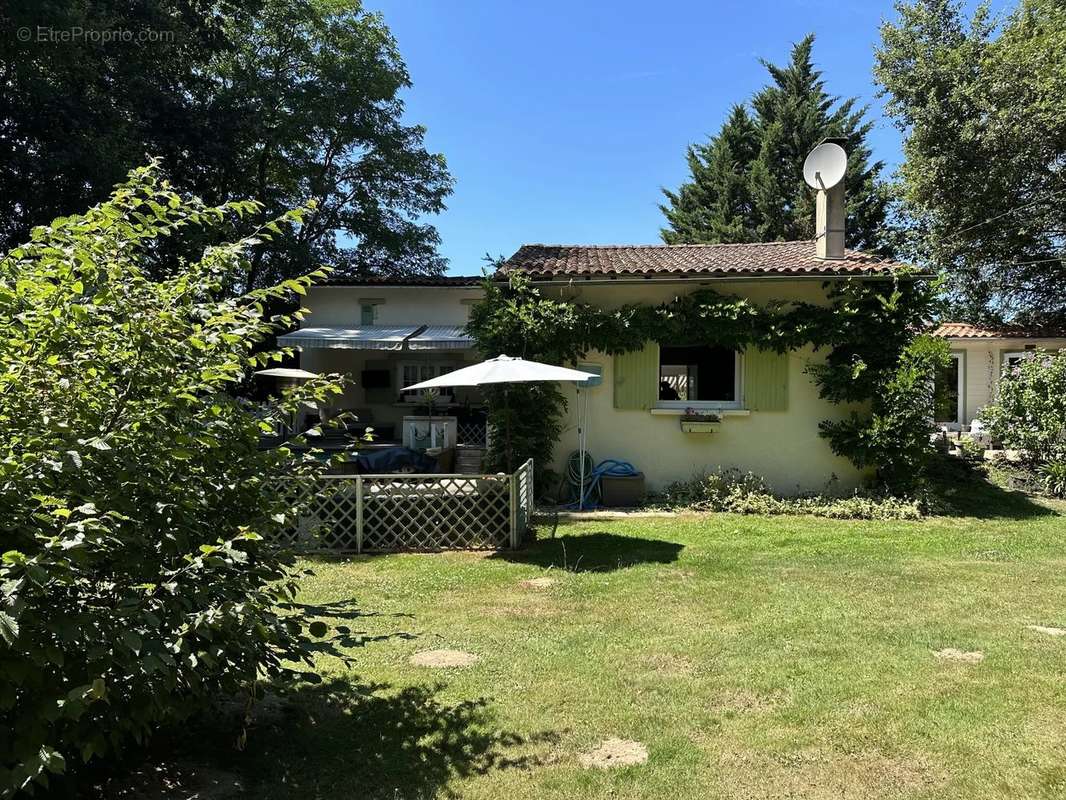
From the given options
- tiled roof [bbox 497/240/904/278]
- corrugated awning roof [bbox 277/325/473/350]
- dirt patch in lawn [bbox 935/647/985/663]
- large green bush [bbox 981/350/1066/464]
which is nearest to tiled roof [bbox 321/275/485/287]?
corrugated awning roof [bbox 277/325/473/350]

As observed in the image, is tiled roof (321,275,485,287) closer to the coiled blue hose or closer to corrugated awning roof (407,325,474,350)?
corrugated awning roof (407,325,474,350)

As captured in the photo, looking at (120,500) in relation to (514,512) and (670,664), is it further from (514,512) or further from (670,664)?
(514,512)

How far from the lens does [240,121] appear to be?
19.6 m

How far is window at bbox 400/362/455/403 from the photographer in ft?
61.7

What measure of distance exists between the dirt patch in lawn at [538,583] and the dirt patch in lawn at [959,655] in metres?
3.59

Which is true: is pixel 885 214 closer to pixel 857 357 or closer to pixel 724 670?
pixel 857 357

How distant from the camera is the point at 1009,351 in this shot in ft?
71.4

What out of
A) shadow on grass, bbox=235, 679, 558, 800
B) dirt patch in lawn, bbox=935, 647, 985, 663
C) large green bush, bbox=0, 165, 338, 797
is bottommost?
shadow on grass, bbox=235, 679, 558, 800

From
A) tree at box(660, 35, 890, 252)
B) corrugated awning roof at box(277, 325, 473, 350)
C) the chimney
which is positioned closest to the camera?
the chimney

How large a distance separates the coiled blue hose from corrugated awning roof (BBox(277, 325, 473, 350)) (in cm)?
403

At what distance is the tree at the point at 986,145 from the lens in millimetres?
18500

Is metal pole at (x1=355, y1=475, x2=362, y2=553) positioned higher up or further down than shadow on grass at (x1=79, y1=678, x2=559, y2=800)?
higher up

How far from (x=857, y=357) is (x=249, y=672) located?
10939 mm

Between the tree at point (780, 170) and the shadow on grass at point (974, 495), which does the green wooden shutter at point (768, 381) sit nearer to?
the shadow on grass at point (974, 495)
